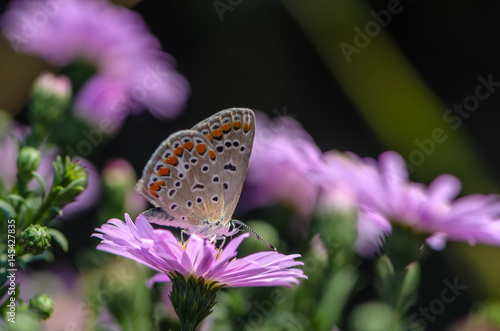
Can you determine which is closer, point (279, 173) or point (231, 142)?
point (231, 142)

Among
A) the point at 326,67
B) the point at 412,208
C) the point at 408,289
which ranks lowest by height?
the point at 326,67

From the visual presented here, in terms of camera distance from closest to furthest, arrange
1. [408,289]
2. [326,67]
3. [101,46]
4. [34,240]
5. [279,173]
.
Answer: [34,240] → [408,289] → [279,173] → [101,46] → [326,67]

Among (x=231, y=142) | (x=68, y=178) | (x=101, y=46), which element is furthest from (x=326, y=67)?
(x=68, y=178)

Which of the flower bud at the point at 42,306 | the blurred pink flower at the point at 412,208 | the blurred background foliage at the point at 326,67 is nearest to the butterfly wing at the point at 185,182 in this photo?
the blurred pink flower at the point at 412,208

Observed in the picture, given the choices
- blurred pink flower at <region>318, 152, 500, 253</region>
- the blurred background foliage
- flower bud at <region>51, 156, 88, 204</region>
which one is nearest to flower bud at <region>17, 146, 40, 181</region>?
flower bud at <region>51, 156, 88, 204</region>

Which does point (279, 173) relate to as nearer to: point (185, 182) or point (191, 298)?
point (185, 182)

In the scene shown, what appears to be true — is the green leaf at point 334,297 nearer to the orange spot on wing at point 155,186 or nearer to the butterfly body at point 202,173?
the butterfly body at point 202,173

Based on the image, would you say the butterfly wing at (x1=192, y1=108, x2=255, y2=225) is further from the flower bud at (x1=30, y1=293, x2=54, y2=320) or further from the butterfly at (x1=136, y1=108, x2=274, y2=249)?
the flower bud at (x1=30, y1=293, x2=54, y2=320)
